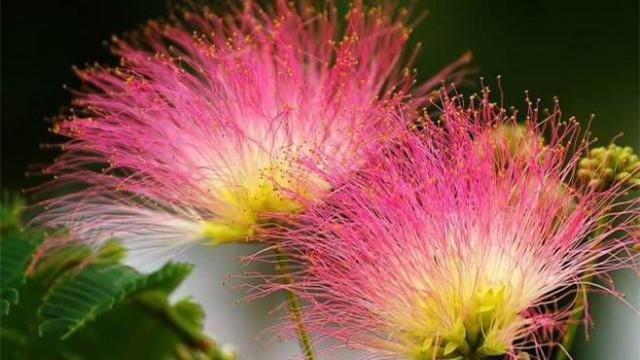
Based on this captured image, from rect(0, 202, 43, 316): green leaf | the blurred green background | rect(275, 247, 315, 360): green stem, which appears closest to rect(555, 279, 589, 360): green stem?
rect(275, 247, 315, 360): green stem

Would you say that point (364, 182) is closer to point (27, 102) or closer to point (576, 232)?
point (576, 232)

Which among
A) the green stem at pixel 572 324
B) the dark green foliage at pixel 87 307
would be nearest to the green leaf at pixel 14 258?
the dark green foliage at pixel 87 307

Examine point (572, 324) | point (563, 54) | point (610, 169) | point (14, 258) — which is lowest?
point (572, 324)

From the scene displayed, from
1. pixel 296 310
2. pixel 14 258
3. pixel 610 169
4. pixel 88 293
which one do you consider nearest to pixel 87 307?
pixel 88 293

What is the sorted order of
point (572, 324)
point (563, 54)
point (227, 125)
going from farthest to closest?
point (563, 54) → point (227, 125) → point (572, 324)

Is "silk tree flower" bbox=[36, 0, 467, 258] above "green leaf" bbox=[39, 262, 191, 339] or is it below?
above

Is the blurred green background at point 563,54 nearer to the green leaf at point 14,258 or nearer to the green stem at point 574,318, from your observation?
the green stem at point 574,318

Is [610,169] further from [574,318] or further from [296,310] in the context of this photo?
[296,310]

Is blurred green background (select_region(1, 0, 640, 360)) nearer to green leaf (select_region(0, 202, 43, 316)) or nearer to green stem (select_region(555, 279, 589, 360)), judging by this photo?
green stem (select_region(555, 279, 589, 360))
